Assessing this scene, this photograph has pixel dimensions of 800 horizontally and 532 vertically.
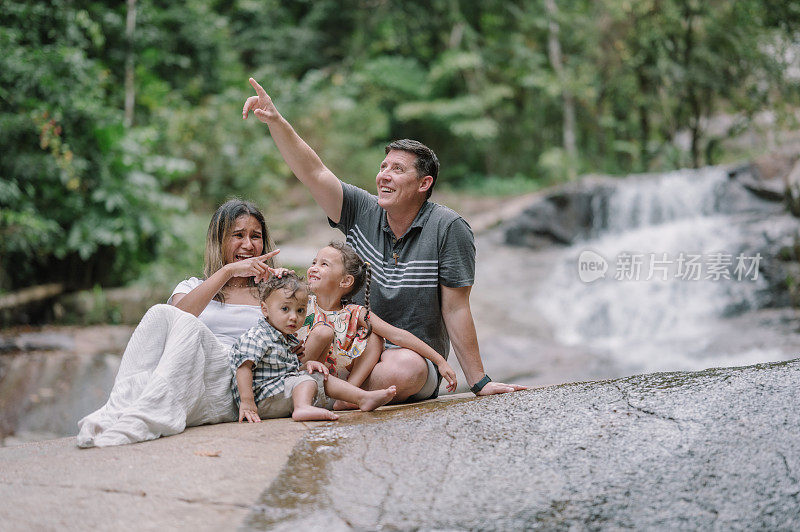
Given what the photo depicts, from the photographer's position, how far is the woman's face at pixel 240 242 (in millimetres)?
2949

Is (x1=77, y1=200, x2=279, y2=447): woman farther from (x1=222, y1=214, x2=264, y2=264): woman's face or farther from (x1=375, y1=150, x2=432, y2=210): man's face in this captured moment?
(x1=375, y1=150, x2=432, y2=210): man's face

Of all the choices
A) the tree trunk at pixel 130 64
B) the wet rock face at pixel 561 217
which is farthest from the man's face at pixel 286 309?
the tree trunk at pixel 130 64

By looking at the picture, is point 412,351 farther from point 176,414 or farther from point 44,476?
point 44,476

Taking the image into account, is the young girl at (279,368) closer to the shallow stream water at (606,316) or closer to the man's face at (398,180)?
the man's face at (398,180)

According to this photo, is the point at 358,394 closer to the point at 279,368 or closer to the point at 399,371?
the point at 399,371

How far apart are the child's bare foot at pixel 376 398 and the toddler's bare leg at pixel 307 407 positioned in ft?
0.48

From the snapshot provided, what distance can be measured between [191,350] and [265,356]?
0.28m

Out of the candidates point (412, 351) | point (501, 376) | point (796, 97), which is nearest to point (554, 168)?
point (796, 97)

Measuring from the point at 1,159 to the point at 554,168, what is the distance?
37.6 ft

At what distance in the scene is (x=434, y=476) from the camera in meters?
1.89

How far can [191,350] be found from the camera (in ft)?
8.41

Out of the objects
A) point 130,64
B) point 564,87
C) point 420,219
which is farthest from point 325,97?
point 420,219

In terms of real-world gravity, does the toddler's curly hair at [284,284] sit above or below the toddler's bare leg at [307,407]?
above

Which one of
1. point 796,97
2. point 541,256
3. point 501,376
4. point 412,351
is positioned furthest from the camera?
point 796,97
